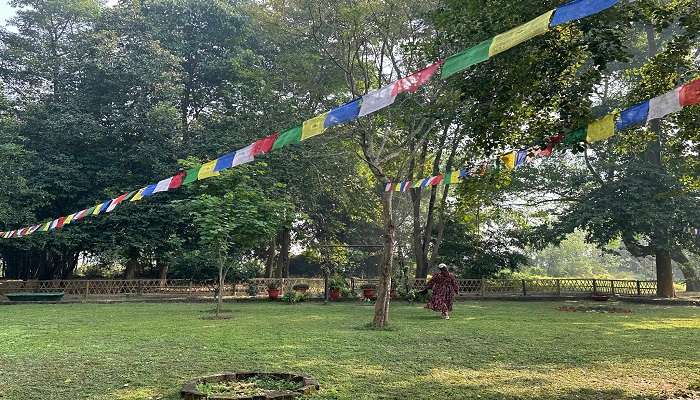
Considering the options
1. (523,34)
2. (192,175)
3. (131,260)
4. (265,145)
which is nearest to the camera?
(523,34)

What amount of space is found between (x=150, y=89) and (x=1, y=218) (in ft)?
26.4

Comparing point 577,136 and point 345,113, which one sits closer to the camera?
point 345,113

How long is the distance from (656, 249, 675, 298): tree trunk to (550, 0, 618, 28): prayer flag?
19971 millimetres

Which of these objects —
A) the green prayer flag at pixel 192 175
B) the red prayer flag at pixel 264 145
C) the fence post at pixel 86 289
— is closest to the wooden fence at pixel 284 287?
the fence post at pixel 86 289

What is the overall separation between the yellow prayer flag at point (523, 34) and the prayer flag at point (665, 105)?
1943 millimetres

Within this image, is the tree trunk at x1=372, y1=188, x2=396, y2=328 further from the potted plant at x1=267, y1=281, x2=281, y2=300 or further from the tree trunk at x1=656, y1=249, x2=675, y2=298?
the tree trunk at x1=656, y1=249, x2=675, y2=298

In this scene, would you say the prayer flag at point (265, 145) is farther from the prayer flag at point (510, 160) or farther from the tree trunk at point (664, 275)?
the tree trunk at point (664, 275)

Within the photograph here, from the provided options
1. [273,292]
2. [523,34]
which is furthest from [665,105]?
[273,292]

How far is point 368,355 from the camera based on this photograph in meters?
7.45

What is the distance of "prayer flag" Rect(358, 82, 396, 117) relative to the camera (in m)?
5.46

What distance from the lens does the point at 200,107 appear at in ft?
90.1

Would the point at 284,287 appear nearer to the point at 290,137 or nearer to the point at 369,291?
the point at 369,291

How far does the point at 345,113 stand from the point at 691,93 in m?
3.35

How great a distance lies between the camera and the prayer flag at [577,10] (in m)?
3.98
